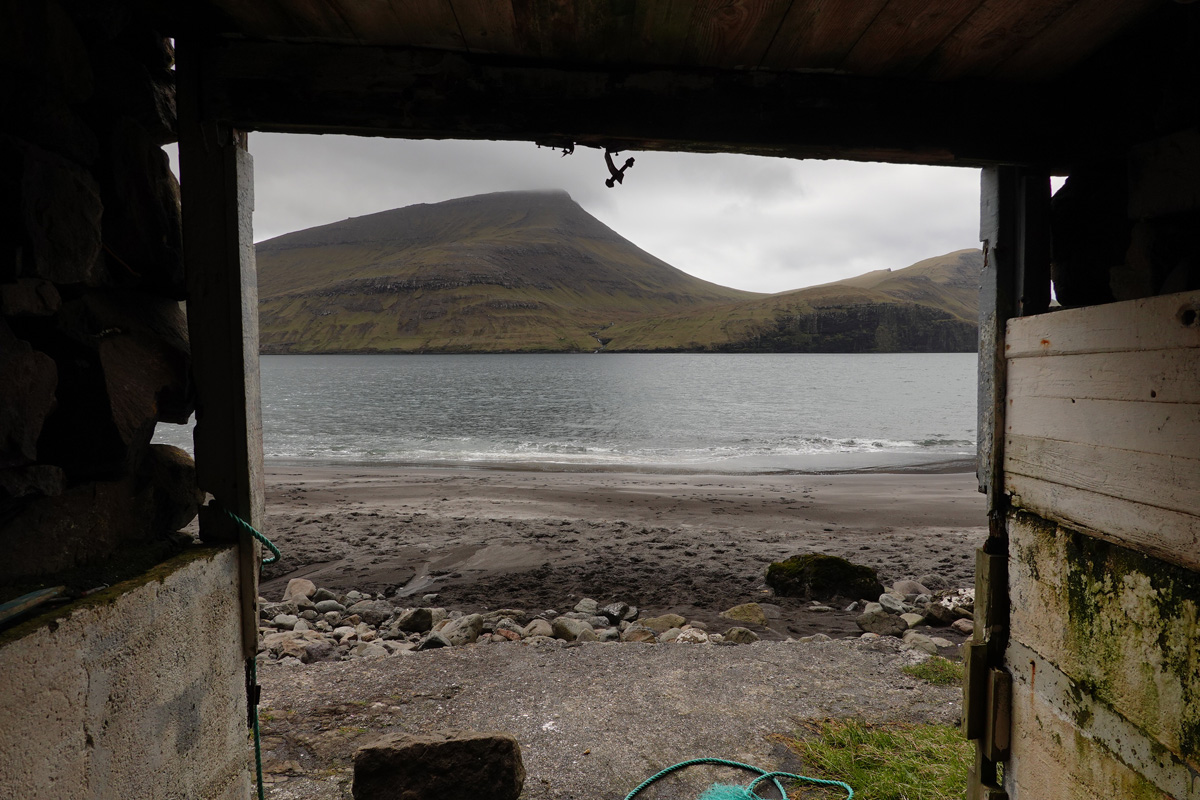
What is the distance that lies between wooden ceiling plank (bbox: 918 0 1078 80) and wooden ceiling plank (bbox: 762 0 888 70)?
38 cm

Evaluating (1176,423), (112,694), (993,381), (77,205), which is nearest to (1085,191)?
(993,381)

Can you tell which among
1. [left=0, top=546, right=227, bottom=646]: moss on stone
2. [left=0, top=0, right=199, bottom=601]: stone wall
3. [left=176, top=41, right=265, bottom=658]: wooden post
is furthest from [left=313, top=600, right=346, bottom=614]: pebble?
[left=0, top=546, right=227, bottom=646]: moss on stone

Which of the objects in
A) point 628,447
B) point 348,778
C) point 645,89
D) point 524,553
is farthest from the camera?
point 628,447

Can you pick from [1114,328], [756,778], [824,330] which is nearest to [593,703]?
[756,778]

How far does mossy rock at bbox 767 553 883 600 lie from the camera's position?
844 centimetres

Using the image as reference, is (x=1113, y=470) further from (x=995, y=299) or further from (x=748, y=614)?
(x=748, y=614)

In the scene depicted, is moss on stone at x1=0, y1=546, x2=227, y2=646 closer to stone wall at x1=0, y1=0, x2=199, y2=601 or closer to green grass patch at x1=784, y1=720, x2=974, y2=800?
stone wall at x1=0, y1=0, x2=199, y2=601

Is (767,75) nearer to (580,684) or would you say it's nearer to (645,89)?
(645,89)

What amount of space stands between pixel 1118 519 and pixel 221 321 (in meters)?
3.56

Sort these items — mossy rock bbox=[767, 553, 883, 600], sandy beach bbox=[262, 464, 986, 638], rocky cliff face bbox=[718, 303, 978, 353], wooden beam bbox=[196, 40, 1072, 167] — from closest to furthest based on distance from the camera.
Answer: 1. wooden beam bbox=[196, 40, 1072, 167]
2. mossy rock bbox=[767, 553, 883, 600]
3. sandy beach bbox=[262, 464, 986, 638]
4. rocky cliff face bbox=[718, 303, 978, 353]

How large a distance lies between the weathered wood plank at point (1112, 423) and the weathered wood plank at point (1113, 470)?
26mm

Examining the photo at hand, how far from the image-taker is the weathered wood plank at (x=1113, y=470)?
207 centimetres

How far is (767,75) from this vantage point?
274 cm

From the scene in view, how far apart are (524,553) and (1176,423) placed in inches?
374
